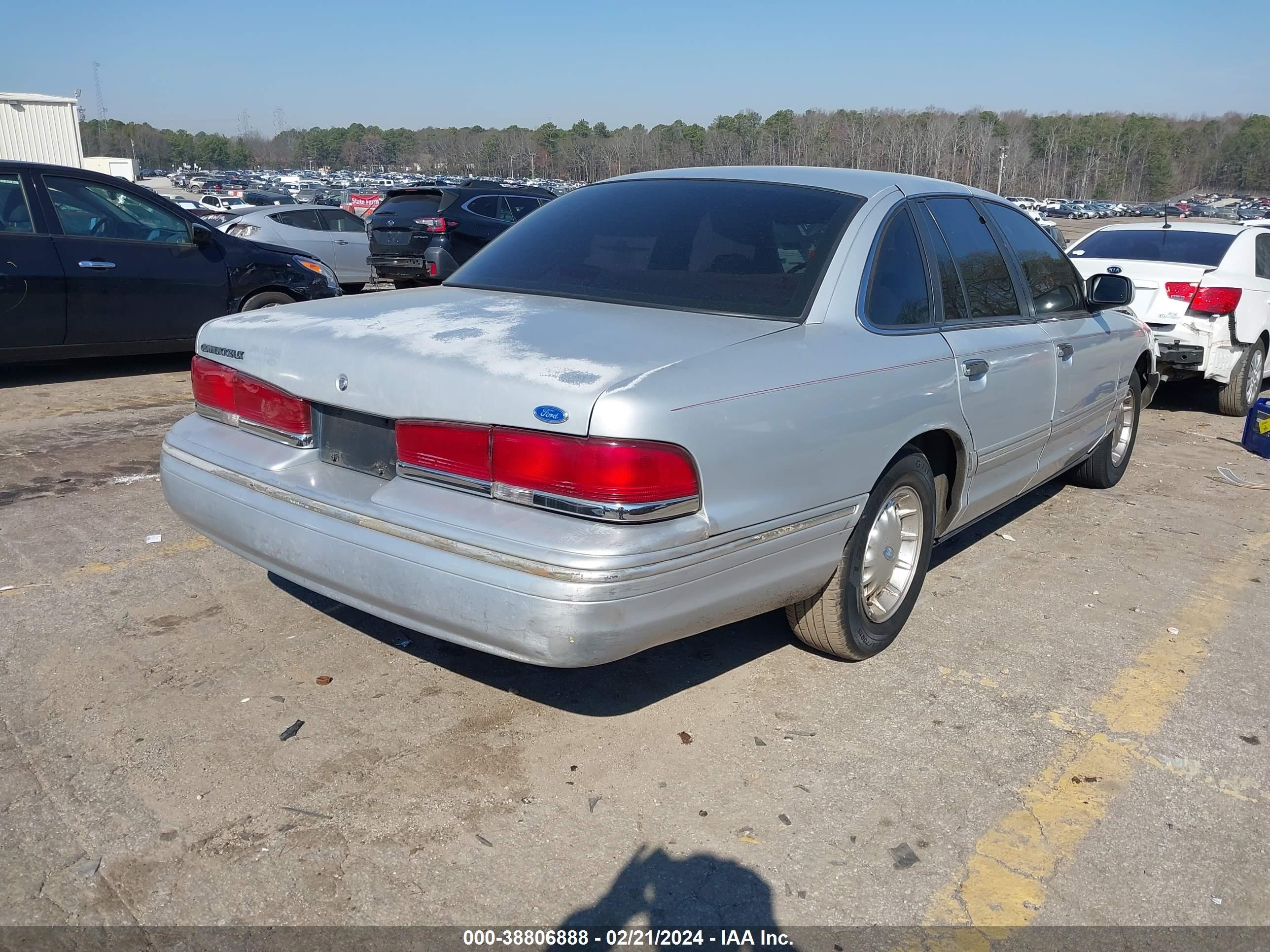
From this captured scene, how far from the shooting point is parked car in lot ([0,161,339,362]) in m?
7.33

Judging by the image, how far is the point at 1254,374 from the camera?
8734 mm

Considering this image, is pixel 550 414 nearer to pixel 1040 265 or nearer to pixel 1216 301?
pixel 1040 265

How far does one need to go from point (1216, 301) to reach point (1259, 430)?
1.47m

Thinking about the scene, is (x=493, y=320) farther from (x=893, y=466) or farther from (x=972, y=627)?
(x=972, y=627)

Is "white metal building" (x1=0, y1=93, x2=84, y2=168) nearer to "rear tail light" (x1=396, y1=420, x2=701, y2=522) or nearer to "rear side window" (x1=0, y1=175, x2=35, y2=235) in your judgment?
"rear side window" (x1=0, y1=175, x2=35, y2=235)

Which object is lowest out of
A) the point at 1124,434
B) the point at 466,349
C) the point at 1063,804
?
the point at 1063,804

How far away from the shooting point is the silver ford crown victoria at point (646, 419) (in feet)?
8.36

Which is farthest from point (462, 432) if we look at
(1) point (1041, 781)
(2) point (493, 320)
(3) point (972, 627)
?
(3) point (972, 627)

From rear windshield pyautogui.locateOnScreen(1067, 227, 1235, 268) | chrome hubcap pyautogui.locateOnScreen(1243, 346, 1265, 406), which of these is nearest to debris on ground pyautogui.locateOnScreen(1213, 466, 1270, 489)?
chrome hubcap pyautogui.locateOnScreen(1243, 346, 1265, 406)

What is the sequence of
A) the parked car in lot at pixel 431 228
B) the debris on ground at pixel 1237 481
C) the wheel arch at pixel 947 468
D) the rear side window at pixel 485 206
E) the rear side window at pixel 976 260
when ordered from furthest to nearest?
the rear side window at pixel 485 206 < the parked car in lot at pixel 431 228 < the debris on ground at pixel 1237 481 < the rear side window at pixel 976 260 < the wheel arch at pixel 947 468

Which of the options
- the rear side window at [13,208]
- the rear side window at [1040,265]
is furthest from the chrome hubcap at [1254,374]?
the rear side window at [13,208]

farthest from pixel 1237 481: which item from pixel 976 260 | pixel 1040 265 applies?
pixel 976 260

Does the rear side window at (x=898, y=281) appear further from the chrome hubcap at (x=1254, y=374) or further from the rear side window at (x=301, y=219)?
the rear side window at (x=301, y=219)

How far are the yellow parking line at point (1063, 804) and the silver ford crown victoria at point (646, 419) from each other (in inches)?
30.4
